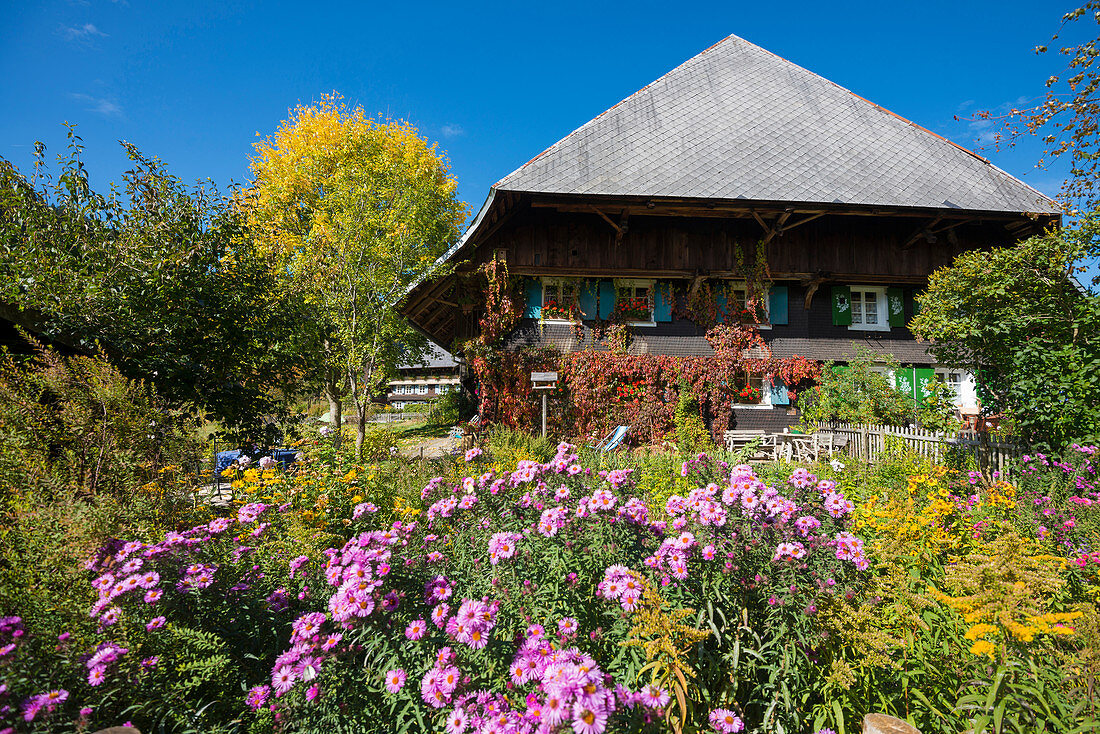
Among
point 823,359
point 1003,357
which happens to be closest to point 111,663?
point 1003,357

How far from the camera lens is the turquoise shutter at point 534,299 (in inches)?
466

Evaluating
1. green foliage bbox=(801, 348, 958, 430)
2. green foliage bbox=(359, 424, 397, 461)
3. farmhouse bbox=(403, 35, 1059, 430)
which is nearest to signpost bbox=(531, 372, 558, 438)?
farmhouse bbox=(403, 35, 1059, 430)

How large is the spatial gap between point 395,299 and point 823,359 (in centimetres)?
1060

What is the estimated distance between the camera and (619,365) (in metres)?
11.3

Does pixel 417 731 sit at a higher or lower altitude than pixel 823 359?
lower

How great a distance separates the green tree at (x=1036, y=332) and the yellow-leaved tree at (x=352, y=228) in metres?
8.92

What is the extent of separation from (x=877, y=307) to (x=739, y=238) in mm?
4279

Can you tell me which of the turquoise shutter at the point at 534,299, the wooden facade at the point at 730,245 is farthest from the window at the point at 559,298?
the wooden facade at the point at 730,245

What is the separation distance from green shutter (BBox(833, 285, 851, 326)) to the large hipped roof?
236cm

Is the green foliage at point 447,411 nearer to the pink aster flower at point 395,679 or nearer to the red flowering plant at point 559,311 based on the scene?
the red flowering plant at point 559,311

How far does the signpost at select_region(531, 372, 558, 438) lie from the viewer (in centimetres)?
1113

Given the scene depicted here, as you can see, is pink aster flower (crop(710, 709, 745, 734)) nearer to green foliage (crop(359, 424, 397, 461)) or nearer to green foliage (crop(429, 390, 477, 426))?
green foliage (crop(359, 424, 397, 461))

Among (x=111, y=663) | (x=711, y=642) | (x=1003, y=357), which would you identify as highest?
(x=1003, y=357)

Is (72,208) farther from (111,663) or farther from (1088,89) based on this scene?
(1088,89)
